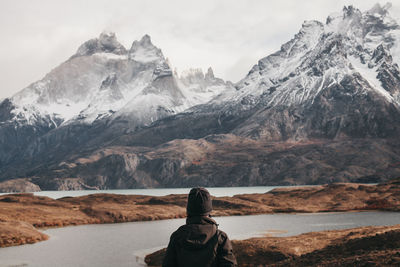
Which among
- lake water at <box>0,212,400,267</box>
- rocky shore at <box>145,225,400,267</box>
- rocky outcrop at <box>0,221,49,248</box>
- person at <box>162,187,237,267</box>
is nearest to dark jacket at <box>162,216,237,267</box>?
person at <box>162,187,237,267</box>

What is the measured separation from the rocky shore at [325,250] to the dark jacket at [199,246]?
53.6 feet

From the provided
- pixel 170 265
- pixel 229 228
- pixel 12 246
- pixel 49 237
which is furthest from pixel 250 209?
pixel 170 265

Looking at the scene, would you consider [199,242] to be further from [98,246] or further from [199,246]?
[98,246]

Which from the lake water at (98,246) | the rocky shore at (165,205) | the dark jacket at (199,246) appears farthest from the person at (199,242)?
the rocky shore at (165,205)

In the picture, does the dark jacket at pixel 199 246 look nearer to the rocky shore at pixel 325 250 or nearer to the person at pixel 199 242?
the person at pixel 199 242

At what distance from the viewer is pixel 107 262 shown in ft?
163

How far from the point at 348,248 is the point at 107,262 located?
24.8 metres

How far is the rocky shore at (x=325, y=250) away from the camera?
27.0 meters

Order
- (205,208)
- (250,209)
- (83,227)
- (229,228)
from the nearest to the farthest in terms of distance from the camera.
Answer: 1. (205,208)
2. (229,228)
3. (83,227)
4. (250,209)

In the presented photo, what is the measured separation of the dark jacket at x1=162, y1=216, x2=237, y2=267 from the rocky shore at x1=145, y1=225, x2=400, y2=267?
1634 cm

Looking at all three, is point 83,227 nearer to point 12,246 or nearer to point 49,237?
point 49,237

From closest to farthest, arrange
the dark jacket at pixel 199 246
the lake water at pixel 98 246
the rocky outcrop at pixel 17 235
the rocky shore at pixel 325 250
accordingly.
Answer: the dark jacket at pixel 199 246
the rocky shore at pixel 325 250
the lake water at pixel 98 246
the rocky outcrop at pixel 17 235

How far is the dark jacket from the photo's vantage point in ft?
35.0

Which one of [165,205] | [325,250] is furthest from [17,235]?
[165,205]
